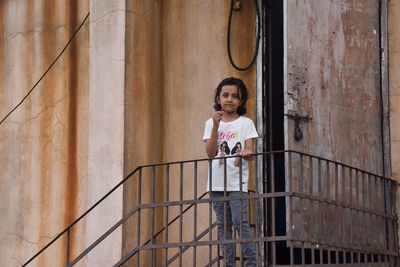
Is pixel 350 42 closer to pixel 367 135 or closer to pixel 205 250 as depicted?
pixel 367 135

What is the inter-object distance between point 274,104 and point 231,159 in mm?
2403

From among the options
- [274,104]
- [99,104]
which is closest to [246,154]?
[99,104]

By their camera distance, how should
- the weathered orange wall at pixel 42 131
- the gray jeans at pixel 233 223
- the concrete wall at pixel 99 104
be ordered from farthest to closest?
the weathered orange wall at pixel 42 131 < the concrete wall at pixel 99 104 < the gray jeans at pixel 233 223

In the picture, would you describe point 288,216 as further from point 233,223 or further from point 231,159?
point 231,159

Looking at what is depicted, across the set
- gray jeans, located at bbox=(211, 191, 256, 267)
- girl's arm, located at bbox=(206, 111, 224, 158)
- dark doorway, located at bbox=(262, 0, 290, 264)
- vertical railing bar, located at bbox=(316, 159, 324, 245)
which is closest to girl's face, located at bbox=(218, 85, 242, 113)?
girl's arm, located at bbox=(206, 111, 224, 158)

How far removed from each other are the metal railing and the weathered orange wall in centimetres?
35

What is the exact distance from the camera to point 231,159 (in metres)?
7.92

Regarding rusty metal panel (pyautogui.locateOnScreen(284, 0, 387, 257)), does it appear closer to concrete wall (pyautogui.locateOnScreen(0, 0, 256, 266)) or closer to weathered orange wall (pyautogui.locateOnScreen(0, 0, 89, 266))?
concrete wall (pyautogui.locateOnScreen(0, 0, 256, 266))

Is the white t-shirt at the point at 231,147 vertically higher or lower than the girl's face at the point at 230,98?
lower

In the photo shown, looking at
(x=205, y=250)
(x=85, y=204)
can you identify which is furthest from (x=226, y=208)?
(x=85, y=204)

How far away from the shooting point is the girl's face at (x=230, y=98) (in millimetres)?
8023

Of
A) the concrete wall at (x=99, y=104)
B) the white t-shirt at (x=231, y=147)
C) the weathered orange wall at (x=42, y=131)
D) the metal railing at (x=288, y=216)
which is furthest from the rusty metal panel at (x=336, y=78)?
the weathered orange wall at (x=42, y=131)

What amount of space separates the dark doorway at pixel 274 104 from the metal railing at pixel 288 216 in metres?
0.06

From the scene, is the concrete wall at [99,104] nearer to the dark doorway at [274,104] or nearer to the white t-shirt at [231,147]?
the dark doorway at [274,104]
